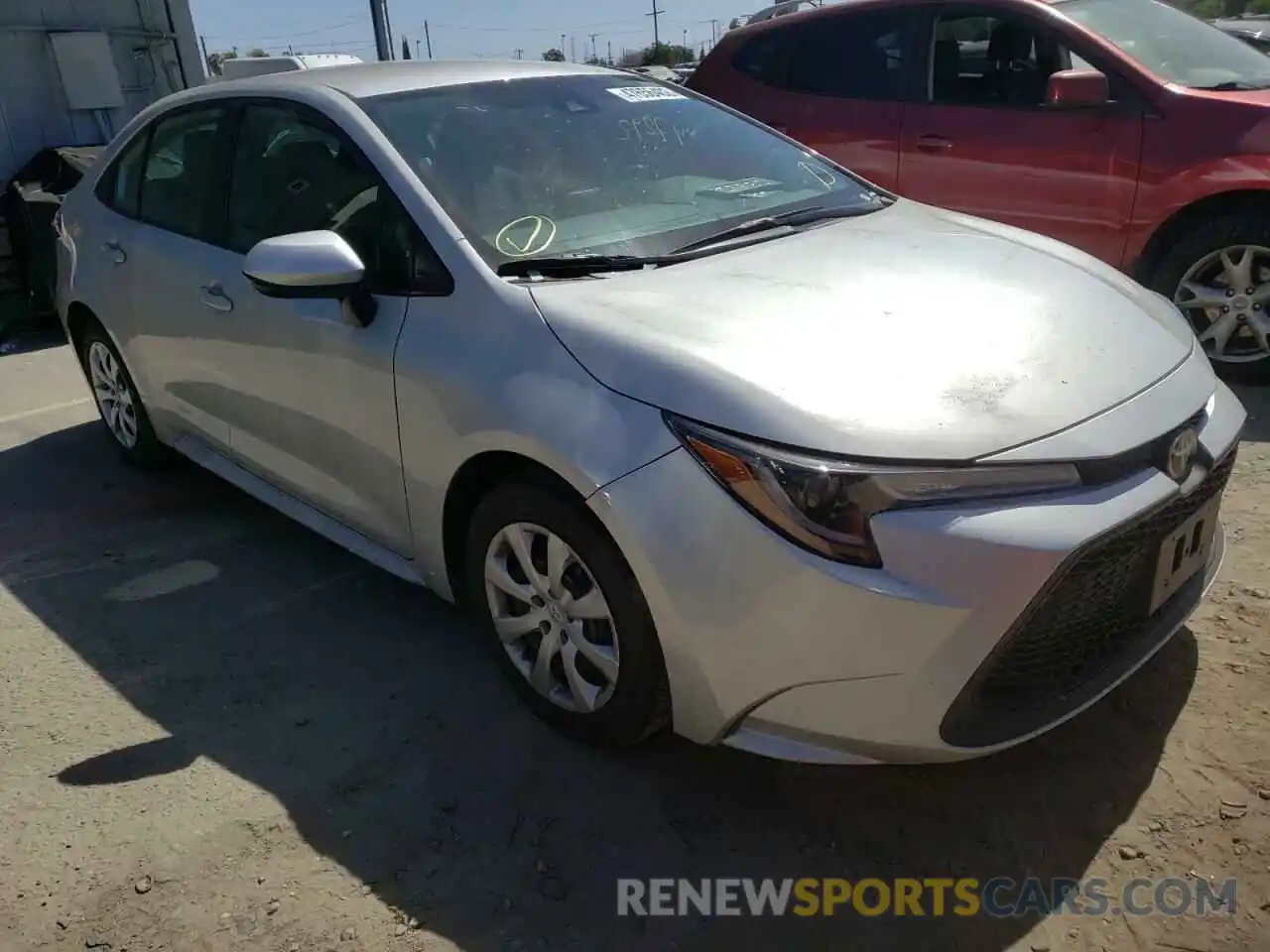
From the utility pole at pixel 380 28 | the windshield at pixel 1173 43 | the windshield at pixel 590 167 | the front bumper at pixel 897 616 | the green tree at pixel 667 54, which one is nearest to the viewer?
the front bumper at pixel 897 616

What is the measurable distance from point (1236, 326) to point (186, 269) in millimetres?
4166

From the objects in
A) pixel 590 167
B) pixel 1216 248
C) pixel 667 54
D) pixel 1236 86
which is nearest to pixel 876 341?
pixel 590 167

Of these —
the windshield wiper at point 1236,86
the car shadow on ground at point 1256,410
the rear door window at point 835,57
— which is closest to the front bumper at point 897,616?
the car shadow on ground at point 1256,410

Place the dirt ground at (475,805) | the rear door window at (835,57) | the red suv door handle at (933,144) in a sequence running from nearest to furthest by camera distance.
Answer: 1. the dirt ground at (475,805)
2. the red suv door handle at (933,144)
3. the rear door window at (835,57)

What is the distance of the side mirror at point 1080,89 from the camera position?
471 cm

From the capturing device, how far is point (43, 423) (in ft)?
18.3

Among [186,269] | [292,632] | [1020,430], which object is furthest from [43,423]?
[1020,430]

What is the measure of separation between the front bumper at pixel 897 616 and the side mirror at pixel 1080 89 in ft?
10.3

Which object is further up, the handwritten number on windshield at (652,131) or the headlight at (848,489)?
the handwritten number on windshield at (652,131)

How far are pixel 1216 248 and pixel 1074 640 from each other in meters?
3.13

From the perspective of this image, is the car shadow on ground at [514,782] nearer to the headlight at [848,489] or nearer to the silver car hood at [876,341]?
the headlight at [848,489]

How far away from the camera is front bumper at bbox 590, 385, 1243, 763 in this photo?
6.42 ft

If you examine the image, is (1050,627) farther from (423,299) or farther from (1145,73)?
(1145,73)

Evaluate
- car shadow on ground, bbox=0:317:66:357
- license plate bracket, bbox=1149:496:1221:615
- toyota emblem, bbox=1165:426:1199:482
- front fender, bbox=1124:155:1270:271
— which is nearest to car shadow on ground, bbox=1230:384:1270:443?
front fender, bbox=1124:155:1270:271
